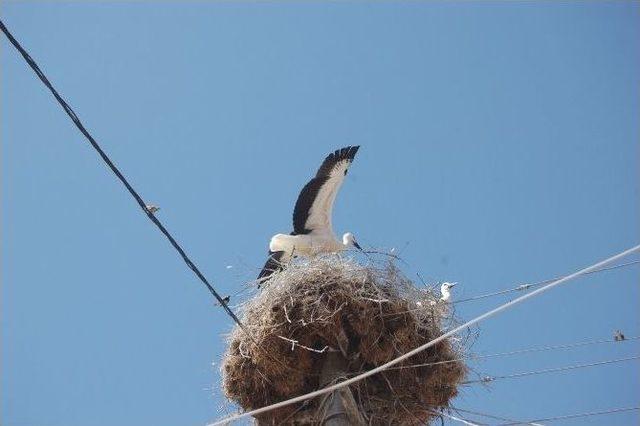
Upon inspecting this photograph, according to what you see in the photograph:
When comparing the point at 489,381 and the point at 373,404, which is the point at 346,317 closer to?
the point at 373,404

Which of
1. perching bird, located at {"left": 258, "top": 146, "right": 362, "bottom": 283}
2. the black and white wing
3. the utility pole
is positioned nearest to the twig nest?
the utility pole

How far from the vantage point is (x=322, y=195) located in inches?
342

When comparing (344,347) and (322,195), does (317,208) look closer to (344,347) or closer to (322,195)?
(322,195)

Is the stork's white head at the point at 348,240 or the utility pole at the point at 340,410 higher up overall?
the stork's white head at the point at 348,240

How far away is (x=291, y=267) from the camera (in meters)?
6.06

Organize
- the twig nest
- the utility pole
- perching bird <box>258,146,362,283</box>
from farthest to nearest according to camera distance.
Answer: perching bird <box>258,146,362,283</box> → the twig nest → the utility pole

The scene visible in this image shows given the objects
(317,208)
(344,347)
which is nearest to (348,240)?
(317,208)

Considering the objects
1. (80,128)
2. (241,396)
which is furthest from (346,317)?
(80,128)

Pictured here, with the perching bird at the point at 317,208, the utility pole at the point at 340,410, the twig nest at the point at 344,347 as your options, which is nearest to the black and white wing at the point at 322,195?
the perching bird at the point at 317,208

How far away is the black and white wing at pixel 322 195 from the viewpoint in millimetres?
8609

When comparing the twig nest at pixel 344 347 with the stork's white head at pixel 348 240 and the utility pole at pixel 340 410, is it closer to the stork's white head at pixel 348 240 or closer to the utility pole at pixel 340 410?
the utility pole at pixel 340 410

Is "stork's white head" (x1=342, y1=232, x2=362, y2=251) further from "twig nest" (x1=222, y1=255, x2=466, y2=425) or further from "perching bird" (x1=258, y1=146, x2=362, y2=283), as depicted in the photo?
"twig nest" (x1=222, y1=255, x2=466, y2=425)

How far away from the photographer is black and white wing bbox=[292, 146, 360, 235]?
8.61 metres

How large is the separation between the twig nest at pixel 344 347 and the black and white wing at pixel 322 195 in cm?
289
